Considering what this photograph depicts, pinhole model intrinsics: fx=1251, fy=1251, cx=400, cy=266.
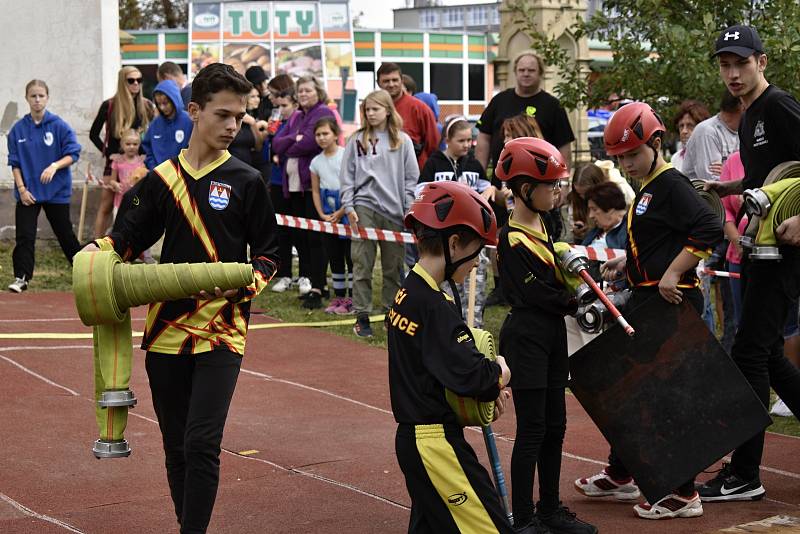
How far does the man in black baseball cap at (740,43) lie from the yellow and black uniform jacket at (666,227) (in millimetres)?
720

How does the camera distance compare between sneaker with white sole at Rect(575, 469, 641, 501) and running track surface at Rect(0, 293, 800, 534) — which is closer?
running track surface at Rect(0, 293, 800, 534)

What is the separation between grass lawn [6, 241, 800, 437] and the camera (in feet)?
38.0

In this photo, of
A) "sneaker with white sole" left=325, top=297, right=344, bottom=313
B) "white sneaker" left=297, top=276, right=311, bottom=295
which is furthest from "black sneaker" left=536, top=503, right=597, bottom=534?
"white sneaker" left=297, top=276, right=311, bottom=295

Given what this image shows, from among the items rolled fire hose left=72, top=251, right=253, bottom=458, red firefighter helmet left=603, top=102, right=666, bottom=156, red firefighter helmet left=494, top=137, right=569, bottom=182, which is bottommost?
rolled fire hose left=72, top=251, right=253, bottom=458

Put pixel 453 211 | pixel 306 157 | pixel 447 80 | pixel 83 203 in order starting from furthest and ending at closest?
1. pixel 447 80
2. pixel 83 203
3. pixel 306 157
4. pixel 453 211

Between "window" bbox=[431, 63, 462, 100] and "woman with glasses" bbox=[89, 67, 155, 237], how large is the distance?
1595 inches

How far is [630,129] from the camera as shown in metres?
5.99

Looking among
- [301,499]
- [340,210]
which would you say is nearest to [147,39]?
[340,210]

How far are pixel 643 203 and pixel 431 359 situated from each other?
2.08m

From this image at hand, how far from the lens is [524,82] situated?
10930 millimetres

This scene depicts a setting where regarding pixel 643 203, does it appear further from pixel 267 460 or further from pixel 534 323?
pixel 267 460

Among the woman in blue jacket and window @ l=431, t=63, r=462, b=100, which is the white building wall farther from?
window @ l=431, t=63, r=462, b=100

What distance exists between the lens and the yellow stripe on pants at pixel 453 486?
4.41m

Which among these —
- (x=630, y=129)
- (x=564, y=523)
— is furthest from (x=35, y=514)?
(x=630, y=129)
